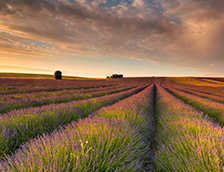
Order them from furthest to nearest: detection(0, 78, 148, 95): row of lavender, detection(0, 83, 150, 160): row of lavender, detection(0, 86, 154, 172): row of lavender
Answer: detection(0, 78, 148, 95): row of lavender < detection(0, 83, 150, 160): row of lavender < detection(0, 86, 154, 172): row of lavender

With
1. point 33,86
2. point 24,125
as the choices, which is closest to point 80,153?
point 24,125

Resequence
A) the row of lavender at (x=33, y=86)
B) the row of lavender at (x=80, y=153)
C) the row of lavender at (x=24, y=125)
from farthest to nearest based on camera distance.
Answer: the row of lavender at (x=33, y=86)
the row of lavender at (x=24, y=125)
the row of lavender at (x=80, y=153)

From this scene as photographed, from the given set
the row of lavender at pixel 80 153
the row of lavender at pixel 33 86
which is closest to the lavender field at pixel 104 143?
the row of lavender at pixel 80 153

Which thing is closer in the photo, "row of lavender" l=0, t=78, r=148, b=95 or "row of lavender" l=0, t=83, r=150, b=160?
"row of lavender" l=0, t=83, r=150, b=160

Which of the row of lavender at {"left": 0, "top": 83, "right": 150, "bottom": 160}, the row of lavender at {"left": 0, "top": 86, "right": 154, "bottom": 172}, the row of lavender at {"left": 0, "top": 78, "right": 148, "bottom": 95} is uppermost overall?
the row of lavender at {"left": 0, "top": 86, "right": 154, "bottom": 172}

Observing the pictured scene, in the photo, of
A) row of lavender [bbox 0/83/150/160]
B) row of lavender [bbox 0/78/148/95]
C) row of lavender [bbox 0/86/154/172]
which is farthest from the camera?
row of lavender [bbox 0/78/148/95]

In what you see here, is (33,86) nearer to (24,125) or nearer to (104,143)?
(24,125)

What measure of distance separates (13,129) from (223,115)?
6315mm

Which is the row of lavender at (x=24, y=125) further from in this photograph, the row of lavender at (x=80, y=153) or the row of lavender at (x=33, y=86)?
the row of lavender at (x=33, y=86)

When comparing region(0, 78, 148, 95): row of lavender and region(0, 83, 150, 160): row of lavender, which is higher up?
region(0, 83, 150, 160): row of lavender

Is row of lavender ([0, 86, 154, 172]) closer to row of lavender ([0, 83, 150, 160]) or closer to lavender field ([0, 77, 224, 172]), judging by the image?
lavender field ([0, 77, 224, 172])

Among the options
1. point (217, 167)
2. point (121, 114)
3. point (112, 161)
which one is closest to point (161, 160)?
point (217, 167)

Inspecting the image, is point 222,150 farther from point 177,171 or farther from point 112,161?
point 112,161

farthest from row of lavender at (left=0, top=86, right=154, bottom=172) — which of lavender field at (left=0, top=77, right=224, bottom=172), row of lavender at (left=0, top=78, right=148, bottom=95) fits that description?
row of lavender at (left=0, top=78, right=148, bottom=95)
